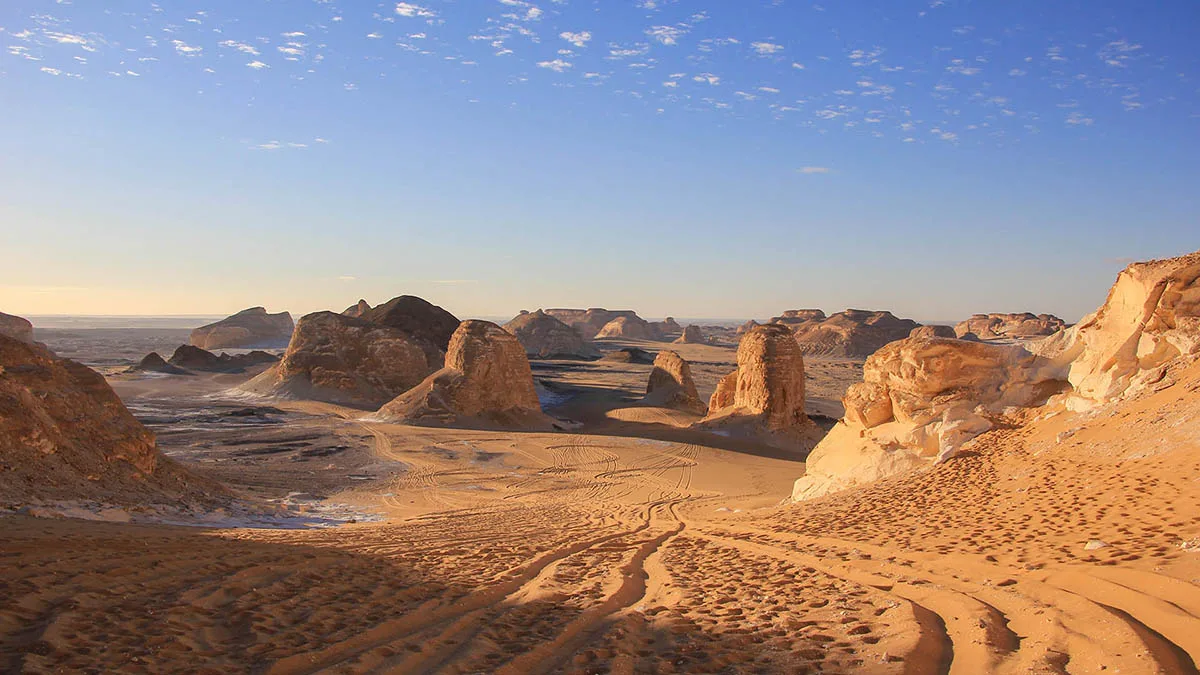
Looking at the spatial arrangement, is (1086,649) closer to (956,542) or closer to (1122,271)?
(956,542)

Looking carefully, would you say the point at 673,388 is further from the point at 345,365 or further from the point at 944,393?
the point at 944,393

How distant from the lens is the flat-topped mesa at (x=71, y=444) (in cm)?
950

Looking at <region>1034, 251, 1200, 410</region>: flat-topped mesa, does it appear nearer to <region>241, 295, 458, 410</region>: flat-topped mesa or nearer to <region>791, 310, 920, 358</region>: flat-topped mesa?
<region>241, 295, 458, 410</region>: flat-topped mesa

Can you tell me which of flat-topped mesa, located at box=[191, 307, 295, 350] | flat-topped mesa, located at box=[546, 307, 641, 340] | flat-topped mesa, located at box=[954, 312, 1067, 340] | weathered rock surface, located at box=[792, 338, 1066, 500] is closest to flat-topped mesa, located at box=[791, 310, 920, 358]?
flat-topped mesa, located at box=[954, 312, 1067, 340]

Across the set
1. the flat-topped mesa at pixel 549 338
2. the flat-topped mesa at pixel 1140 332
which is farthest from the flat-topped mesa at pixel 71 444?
the flat-topped mesa at pixel 549 338

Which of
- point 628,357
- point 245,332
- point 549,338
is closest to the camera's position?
point 628,357

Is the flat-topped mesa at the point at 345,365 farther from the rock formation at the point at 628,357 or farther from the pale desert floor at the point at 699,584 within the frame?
the rock formation at the point at 628,357

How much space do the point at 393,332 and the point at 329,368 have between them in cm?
357

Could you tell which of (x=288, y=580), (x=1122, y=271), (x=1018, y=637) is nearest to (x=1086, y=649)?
(x=1018, y=637)

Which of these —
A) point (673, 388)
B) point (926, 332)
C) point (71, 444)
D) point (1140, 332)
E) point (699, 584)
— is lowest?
point (673, 388)

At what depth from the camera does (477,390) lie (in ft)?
92.7

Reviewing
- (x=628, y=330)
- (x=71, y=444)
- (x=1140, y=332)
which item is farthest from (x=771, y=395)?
(x=628, y=330)

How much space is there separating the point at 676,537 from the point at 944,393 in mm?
4917

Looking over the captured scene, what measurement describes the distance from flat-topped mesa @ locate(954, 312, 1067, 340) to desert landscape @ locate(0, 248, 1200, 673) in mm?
82171
